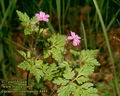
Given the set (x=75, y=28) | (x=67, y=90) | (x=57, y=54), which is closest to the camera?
(x=67, y=90)

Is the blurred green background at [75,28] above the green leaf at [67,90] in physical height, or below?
above

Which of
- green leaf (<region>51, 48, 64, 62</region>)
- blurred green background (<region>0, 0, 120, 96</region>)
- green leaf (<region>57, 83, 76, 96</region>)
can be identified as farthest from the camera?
blurred green background (<region>0, 0, 120, 96</region>)

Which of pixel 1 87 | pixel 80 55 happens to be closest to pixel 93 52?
pixel 80 55

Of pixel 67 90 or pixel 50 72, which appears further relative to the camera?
pixel 50 72

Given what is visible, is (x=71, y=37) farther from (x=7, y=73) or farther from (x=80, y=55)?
(x=7, y=73)

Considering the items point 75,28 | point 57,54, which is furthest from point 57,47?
point 75,28

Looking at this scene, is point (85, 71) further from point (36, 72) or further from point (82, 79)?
point (36, 72)

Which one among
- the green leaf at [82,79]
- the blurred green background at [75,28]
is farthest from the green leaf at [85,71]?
the blurred green background at [75,28]

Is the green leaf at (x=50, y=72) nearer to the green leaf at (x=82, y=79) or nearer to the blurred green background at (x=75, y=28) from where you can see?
the green leaf at (x=82, y=79)

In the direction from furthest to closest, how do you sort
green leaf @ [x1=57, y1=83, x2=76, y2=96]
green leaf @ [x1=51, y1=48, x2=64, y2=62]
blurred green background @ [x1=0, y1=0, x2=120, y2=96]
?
1. blurred green background @ [x1=0, y1=0, x2=120, y2=96]
2. green leaf @ [x1=51, y1=48, x2=64, y2=62]
3. green leaf @ [x1=57, y1=83, x2=76, y2=96]

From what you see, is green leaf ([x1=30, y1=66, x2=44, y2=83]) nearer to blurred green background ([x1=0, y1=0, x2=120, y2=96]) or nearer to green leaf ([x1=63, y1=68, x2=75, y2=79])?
green leaf ([x1=63, y1=68, x2=75, y2=79])

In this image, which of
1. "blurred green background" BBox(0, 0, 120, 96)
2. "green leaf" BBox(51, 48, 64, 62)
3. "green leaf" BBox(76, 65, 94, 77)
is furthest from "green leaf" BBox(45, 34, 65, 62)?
"blurred green background" BBox(0, 0, 120, 96)
